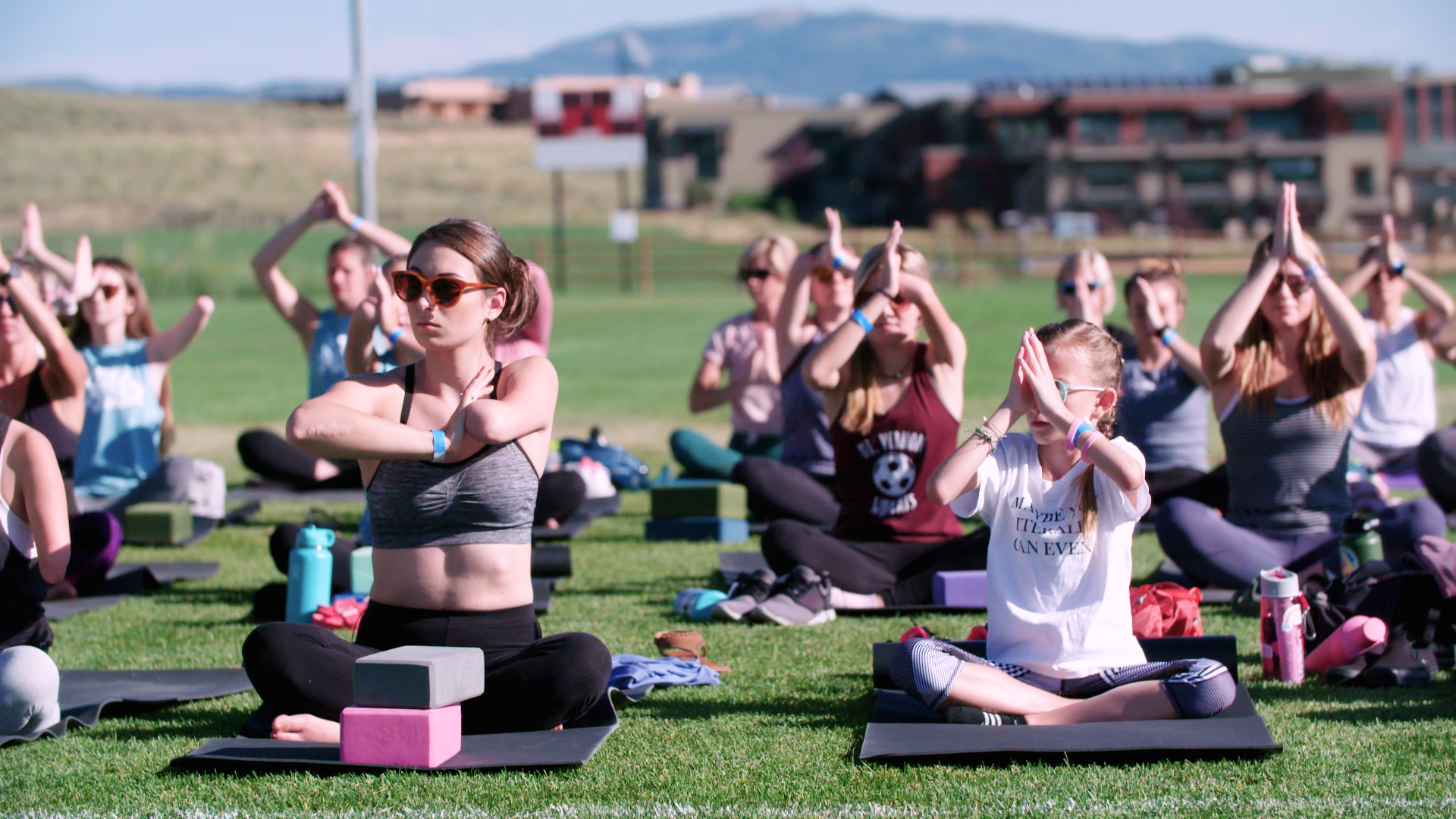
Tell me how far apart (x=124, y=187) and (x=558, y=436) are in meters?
69.4

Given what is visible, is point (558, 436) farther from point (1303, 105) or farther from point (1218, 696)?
point (1303, 105)

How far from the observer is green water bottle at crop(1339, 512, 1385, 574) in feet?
18.7

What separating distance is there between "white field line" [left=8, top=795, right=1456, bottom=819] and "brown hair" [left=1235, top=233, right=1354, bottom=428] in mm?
2763

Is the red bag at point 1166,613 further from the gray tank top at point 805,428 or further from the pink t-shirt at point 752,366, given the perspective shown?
the pink t-shirt at point 752,366

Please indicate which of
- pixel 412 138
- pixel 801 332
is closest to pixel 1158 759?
pixel 801 332

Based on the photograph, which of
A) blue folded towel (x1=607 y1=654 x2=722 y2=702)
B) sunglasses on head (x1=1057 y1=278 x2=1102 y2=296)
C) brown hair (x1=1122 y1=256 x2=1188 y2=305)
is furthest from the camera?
sunglasses on head (x1=1057 y1=278 x2=1102 y2=296)

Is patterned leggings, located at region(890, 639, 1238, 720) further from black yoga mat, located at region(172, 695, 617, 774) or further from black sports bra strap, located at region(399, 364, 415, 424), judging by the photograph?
black sports bra strap, located at region(399, 364, 415, 424)

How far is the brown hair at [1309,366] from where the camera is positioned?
19.7ft

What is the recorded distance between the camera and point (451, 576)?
4.04m

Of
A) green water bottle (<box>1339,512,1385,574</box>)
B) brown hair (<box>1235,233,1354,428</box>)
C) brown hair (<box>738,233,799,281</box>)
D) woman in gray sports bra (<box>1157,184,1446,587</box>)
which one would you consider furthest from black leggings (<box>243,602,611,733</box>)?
brown hair (<box>738,233,799,281</box>)

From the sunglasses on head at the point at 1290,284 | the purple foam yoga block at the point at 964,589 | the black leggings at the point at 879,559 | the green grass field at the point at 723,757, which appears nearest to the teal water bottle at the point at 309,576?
the green grass field at the point at 723,757

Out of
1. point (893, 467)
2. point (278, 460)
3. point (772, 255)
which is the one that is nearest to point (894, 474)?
point (893, 467)

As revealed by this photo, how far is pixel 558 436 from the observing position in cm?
1220

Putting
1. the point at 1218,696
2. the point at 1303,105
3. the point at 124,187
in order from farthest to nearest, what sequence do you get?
1. the point at 1303,105
2. the point at 124,187
3. the point at 1218,696
